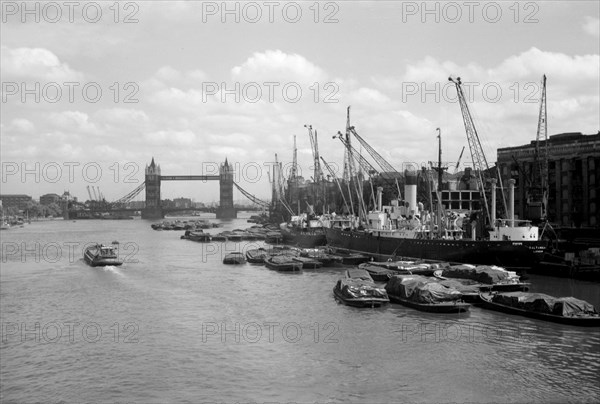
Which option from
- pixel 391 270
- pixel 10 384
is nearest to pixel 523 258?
pixel 391 270

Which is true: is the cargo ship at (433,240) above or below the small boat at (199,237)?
above

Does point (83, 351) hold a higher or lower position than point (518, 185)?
lower

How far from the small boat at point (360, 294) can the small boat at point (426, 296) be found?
1242mm

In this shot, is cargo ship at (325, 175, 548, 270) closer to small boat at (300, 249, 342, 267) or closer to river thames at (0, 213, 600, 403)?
small boat at (300, 249, 342, 267)

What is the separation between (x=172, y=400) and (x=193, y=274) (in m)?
42.9

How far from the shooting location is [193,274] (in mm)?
67312

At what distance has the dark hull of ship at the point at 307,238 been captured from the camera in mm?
106375

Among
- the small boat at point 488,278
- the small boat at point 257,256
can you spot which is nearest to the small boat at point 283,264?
the small boat at point 257,256

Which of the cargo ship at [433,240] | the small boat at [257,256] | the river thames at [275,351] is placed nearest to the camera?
the river thames at [275,351]

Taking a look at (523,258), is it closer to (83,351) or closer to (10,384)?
(83,351)

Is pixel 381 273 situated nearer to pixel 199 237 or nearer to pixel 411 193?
pixel 411 193

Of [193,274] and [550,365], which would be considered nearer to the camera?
[550,365]

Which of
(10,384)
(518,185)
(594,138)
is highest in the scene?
(594,138)

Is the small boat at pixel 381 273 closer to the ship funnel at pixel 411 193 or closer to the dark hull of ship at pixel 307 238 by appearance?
the ship funnel at pixel 411 193
